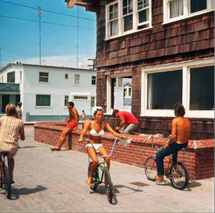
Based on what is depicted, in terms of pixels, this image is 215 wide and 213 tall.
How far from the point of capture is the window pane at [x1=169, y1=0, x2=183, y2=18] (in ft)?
42.3

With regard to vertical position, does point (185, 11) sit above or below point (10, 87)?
above

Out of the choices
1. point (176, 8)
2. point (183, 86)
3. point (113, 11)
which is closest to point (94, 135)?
point (183, 86)

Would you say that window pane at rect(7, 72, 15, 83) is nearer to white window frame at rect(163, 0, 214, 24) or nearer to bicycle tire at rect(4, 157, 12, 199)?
white window frame at rect(163, 0, 214, 24)

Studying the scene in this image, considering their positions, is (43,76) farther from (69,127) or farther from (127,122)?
(127,122)

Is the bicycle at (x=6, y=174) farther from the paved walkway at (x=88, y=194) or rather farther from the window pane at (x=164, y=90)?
the window pane at (x=164, y=90)

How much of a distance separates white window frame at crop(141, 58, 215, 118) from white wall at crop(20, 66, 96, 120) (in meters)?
29.1

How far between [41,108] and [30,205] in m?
36.9

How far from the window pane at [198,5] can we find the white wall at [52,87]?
31266 millimetres

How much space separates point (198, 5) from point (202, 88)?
8.28ft

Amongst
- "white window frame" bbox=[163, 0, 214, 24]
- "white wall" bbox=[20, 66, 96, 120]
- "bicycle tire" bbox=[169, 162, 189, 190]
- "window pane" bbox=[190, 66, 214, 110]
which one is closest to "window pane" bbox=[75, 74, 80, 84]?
"white wall" bbox=[20, 66, 96, 120]

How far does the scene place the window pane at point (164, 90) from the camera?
13.1 meters

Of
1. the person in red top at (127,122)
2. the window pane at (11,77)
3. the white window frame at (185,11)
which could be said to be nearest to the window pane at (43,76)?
the window pane at (11,77)

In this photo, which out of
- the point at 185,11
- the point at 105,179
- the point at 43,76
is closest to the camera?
the point at 105,179

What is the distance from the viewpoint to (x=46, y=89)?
43.1m
